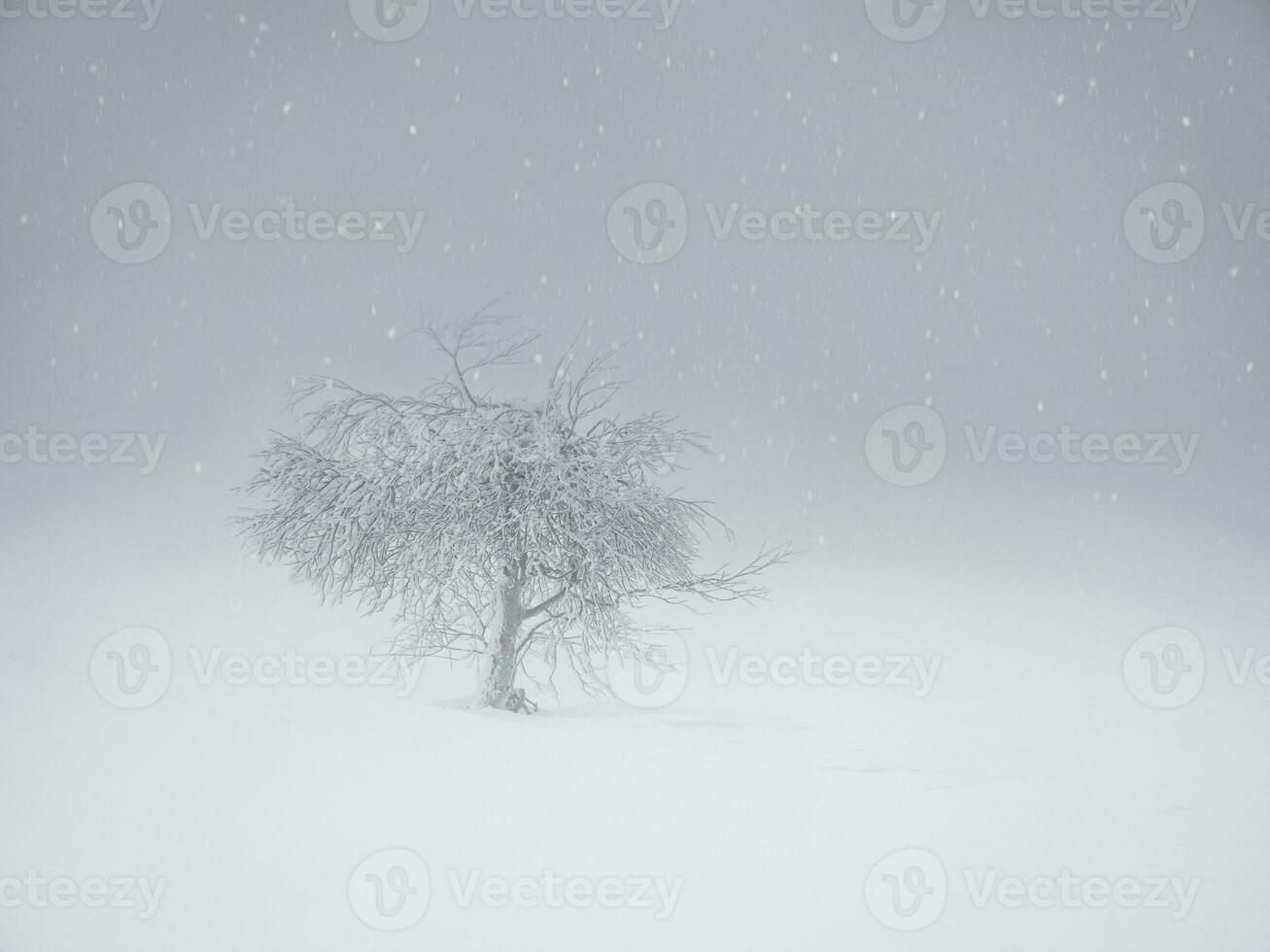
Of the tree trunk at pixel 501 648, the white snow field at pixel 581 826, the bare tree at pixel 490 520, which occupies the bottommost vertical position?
the white snow field at pixel 581 826

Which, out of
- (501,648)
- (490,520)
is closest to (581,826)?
(501,648)

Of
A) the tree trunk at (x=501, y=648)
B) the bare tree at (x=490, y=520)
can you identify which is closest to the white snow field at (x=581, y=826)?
the tree trunk at (x=501, y=648)

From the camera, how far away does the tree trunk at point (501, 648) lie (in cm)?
506

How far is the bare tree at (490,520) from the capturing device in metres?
4.96

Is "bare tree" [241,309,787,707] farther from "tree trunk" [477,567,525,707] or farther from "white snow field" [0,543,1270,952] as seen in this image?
"white snow field" [0,543,1270,952]

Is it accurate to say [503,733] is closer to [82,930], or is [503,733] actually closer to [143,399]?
[82,930]

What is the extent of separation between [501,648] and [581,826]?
957 millimetres

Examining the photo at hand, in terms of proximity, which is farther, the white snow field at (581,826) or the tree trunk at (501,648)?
the tree trunk at (501,648)

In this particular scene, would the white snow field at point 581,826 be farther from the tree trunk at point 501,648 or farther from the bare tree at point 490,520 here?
the bare tree at point 490,520

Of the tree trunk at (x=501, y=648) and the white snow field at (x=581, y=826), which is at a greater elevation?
the tree trunk at (x=501, y=648)

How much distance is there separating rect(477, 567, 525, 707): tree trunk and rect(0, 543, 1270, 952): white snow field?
13 cm

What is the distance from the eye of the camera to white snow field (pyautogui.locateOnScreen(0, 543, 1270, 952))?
4.55 metres

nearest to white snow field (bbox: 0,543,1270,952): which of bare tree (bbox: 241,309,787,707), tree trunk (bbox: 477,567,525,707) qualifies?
tree trunk (bbox: 477,567,525,707)

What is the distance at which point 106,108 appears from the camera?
5441mm
